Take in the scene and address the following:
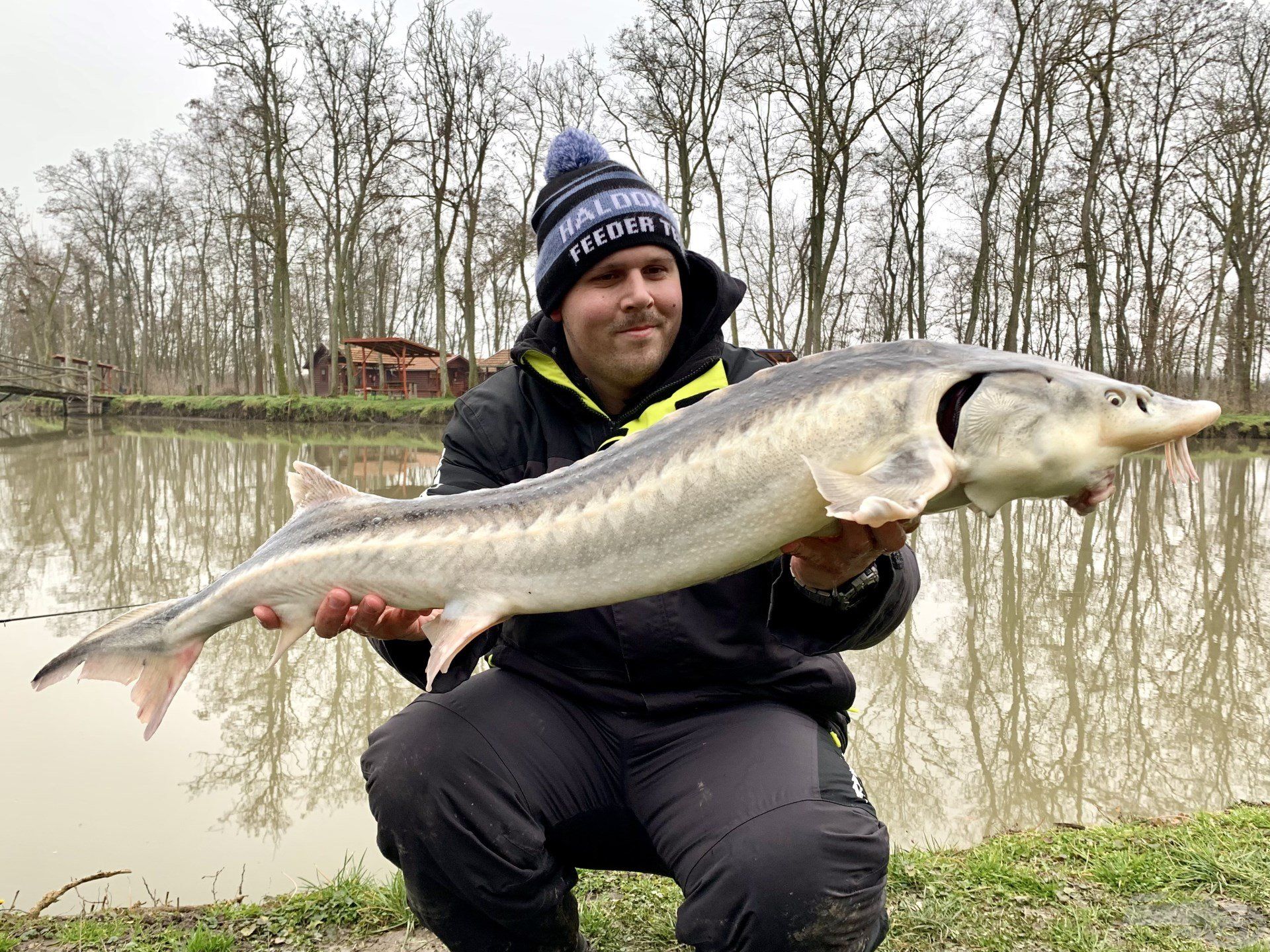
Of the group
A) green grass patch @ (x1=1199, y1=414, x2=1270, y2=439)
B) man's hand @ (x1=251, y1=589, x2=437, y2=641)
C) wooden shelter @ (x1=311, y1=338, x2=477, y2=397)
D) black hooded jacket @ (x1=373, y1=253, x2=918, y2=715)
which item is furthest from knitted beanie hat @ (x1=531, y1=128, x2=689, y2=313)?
wooden shelter @ (x1=311, y1=338, x2=477, y2=397)

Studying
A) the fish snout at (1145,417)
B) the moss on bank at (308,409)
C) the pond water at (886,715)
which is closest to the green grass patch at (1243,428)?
the pond water at (886,715)

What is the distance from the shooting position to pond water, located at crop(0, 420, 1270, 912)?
115 inches

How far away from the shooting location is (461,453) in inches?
96.9

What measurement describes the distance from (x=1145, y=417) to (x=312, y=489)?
6.28 feet

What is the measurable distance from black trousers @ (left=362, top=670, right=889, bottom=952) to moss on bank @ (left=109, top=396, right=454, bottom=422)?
19.8 meters

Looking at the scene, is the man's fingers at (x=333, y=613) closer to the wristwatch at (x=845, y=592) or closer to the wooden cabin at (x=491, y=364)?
the wristwatch at (x=845, y=592)

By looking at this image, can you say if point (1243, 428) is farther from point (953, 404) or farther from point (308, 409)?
point (308, 409)

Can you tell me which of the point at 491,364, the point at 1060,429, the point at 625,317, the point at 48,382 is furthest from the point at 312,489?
the point at 491,364

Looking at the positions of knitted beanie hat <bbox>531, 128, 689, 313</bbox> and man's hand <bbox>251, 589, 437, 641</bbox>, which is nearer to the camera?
man's hand <bbox>251, 589, 437, 641</bbox>

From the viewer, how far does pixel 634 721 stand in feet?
6.77

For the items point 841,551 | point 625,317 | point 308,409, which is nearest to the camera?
point 841,551

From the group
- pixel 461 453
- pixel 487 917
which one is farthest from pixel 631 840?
pixel 461 453

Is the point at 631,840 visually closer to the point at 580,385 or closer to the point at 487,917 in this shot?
the point at 487,917

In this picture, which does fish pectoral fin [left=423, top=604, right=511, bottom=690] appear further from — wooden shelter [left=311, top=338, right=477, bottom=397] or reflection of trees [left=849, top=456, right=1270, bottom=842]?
wooden shelter [left=311, top=338, right=477, bottom=397]
